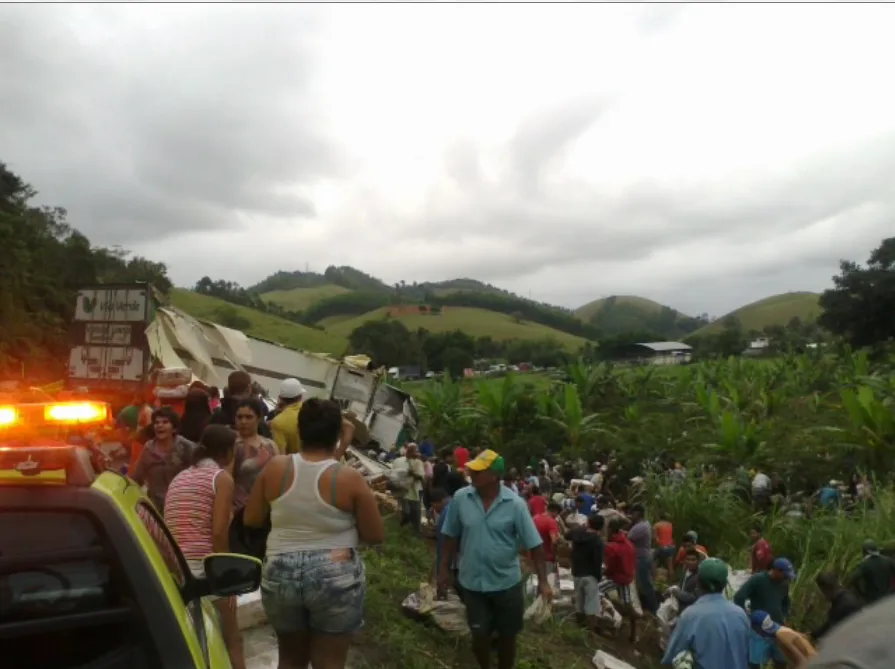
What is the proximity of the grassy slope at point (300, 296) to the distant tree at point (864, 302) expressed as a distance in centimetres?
11066

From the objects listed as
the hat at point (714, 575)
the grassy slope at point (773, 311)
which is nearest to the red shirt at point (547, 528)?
the hat at point (714, 575)

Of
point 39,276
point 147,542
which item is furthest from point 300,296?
point 147,542

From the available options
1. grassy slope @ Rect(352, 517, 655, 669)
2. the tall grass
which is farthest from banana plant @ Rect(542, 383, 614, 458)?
grassy slope @ Rect(352, 517, 655, 669)

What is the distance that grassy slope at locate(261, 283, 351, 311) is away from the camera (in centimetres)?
14301

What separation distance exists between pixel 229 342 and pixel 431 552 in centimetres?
495

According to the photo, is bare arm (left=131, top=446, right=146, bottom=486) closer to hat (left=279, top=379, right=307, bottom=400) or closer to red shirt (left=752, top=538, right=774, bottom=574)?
hat (left=279, top=379, right=307, bottom=400)

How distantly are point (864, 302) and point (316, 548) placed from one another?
112ft

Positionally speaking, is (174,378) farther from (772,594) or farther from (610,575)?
(772,594)

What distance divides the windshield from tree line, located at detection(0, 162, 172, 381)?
17332 millimetres

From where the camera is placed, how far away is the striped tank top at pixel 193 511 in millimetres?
3980

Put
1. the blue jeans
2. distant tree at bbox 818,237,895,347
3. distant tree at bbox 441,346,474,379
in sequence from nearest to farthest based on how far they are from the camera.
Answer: the blue jeans < distant tree at bbox 818,237,895,347 < distant tree at bbox 441,346,474,379

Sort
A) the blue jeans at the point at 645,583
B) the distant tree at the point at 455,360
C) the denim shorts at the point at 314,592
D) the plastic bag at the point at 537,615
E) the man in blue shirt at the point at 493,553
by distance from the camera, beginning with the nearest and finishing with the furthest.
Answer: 1. the denim shorts at the point at 314,592
2. the man in blue shirt at the point at 493,553
3. the plastic bag at the point at 537,615
4. the blue jeans at the point at 645,583
5. the distant tree at the point at 455,360

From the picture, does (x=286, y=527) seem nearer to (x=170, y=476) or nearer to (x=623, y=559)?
(x=170, y=476)

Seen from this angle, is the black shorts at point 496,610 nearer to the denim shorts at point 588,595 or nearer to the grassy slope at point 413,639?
the grassy slope at point 413,639
